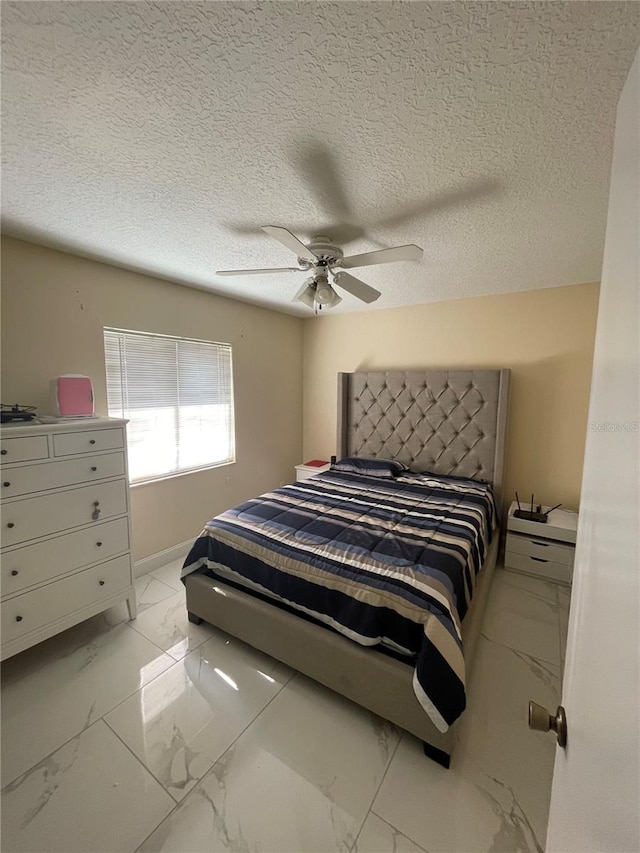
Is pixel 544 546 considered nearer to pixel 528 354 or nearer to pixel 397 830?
pixel 528 354

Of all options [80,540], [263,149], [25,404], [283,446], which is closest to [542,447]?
[283,446]

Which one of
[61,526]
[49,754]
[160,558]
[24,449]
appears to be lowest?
[49,754]

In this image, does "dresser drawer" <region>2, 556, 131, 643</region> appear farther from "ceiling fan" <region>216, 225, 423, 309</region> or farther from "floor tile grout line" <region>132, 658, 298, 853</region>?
"ceiling fan" <region>216, 225, 423, 309</region>

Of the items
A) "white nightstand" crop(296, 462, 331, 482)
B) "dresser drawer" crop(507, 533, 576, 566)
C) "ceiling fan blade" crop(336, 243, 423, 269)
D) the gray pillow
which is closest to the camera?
"ceiling fan blade" crop(336, 243, 423, 269)

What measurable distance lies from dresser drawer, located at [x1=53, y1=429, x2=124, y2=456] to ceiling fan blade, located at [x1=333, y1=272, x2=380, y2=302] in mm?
1696

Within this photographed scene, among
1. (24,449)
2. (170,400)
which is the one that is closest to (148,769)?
(24,449)

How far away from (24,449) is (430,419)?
3105 mm

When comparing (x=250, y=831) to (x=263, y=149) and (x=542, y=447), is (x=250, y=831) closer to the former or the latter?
(x=263, y=149)

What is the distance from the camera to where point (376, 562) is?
172cm

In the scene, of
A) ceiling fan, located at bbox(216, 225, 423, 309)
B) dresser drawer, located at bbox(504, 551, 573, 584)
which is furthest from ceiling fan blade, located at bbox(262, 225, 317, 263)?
dresser drawer, located at bbox(504, 551, 573, 584)

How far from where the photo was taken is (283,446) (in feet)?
13.8

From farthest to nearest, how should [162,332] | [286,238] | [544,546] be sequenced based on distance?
[162,332] → [544,546] → [286,238]

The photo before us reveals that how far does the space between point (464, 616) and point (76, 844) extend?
1.78m

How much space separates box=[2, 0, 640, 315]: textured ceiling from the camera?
0.85 metres
